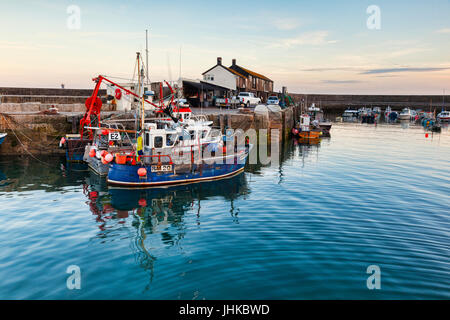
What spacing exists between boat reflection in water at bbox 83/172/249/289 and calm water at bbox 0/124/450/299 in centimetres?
5

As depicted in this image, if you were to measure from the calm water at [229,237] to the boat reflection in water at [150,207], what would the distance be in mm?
53

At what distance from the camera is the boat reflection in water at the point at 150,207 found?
393 inches

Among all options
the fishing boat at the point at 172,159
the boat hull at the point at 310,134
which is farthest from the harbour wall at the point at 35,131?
the boat hull at the point at 310,134

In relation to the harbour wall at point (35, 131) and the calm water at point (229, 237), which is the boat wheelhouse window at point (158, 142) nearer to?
the calm water at point (229, 237)

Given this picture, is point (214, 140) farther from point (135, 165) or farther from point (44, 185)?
point (44, 185)

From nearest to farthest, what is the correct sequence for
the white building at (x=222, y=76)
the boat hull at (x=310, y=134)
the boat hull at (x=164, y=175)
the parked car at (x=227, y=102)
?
the boat hull at (x=164, y=175) < the boat hull at (x=310, y=134) < the parked car at (x=227, y=102) < the white building at (x=222, y=76)

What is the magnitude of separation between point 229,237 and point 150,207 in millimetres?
4798

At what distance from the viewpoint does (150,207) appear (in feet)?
43.0

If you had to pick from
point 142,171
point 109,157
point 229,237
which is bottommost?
point 229,237

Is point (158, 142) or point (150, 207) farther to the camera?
point (158, 142)

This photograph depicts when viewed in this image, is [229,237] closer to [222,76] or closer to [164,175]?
[164,175]

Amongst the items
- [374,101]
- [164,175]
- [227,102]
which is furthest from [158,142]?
[374,101]

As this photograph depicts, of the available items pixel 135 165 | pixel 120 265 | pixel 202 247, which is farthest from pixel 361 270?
pixel 135 165
